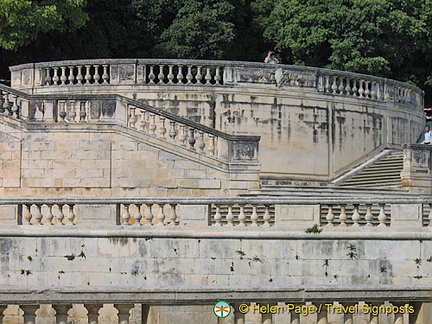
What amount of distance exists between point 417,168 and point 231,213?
30.2ft

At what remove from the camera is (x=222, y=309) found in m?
13.5

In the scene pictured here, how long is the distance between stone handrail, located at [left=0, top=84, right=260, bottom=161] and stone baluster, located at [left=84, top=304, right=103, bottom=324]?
30.9 ft

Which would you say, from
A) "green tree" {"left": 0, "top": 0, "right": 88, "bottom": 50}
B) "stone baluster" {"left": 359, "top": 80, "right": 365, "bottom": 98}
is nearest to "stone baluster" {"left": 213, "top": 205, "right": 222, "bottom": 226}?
"stone baluster" {"left": 359, "top": 80, "right": 365, "bottom": 98}

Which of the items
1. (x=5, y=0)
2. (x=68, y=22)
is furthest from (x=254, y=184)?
(x=68, y=22)

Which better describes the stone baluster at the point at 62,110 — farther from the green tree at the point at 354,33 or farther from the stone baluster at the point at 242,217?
the green tree at the point at 354,33

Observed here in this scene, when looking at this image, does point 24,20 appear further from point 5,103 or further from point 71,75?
point 5,103

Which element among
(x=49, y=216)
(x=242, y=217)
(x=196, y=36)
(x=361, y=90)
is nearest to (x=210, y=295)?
(x=242, y=217)

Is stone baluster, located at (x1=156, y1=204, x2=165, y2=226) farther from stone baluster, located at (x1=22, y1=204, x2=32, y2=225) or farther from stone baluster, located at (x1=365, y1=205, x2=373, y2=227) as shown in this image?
stone baluster, located at (x1=365, y1=205, x2=373, y2=227)

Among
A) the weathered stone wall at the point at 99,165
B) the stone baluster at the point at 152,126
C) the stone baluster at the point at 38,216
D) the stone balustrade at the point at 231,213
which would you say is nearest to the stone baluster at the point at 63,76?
the weathered stone wall at the point at 99,165

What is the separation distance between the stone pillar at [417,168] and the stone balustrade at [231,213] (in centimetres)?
732

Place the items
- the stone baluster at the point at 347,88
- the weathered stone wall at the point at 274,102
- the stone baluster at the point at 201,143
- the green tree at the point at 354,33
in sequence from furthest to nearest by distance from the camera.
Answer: the green tree at the point at 354,33 → the stone baluster at the point at 347,88 → the weathered stone wall at the point at 274,102 → the stone baluster at the point at 201,143

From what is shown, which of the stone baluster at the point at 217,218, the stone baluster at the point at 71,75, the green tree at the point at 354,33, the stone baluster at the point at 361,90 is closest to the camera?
the stone baluster at the point at 217,218

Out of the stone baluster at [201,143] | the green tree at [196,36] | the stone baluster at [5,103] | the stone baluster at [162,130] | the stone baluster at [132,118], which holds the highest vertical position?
the green tree at [196,36]

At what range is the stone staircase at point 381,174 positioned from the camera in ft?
85.8
